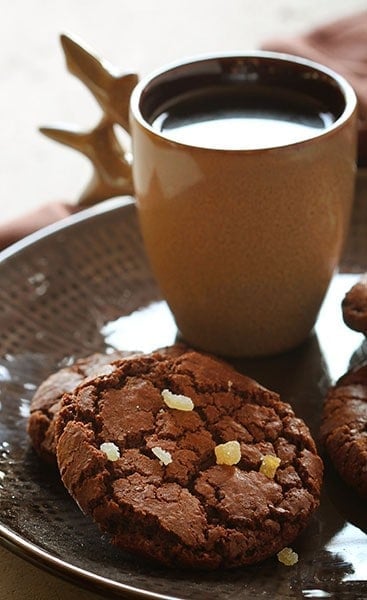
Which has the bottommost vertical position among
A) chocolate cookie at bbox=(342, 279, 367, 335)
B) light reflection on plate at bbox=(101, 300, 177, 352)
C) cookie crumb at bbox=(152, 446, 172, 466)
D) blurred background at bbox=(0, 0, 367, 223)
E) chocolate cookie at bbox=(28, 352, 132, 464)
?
blurred background at bbox=(0, 0, 367, 223)

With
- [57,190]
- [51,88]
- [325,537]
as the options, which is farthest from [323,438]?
[51,88]

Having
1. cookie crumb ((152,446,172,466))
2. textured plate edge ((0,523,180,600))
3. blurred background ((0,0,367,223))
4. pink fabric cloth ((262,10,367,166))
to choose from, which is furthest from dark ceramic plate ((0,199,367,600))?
Result: blurred background ((0,0,367,223))

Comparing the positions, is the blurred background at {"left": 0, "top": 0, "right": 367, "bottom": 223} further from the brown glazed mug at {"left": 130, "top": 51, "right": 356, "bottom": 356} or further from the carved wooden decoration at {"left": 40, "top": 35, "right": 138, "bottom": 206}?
the brown glazed mug at {"left": 130, "top": 51, "right": 356, "bottom": 356}

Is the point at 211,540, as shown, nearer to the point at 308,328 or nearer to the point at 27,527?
the point at 27,527

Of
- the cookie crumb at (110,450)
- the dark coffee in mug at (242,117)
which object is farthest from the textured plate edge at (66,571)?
the dark coffee in mug at (242,117)

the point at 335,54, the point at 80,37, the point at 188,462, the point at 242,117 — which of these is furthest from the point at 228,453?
the point at 80,37

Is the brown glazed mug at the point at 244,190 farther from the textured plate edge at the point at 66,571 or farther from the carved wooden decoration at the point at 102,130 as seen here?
the textured plate edge at the point at 66,571

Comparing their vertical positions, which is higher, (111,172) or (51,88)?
(111,172)
